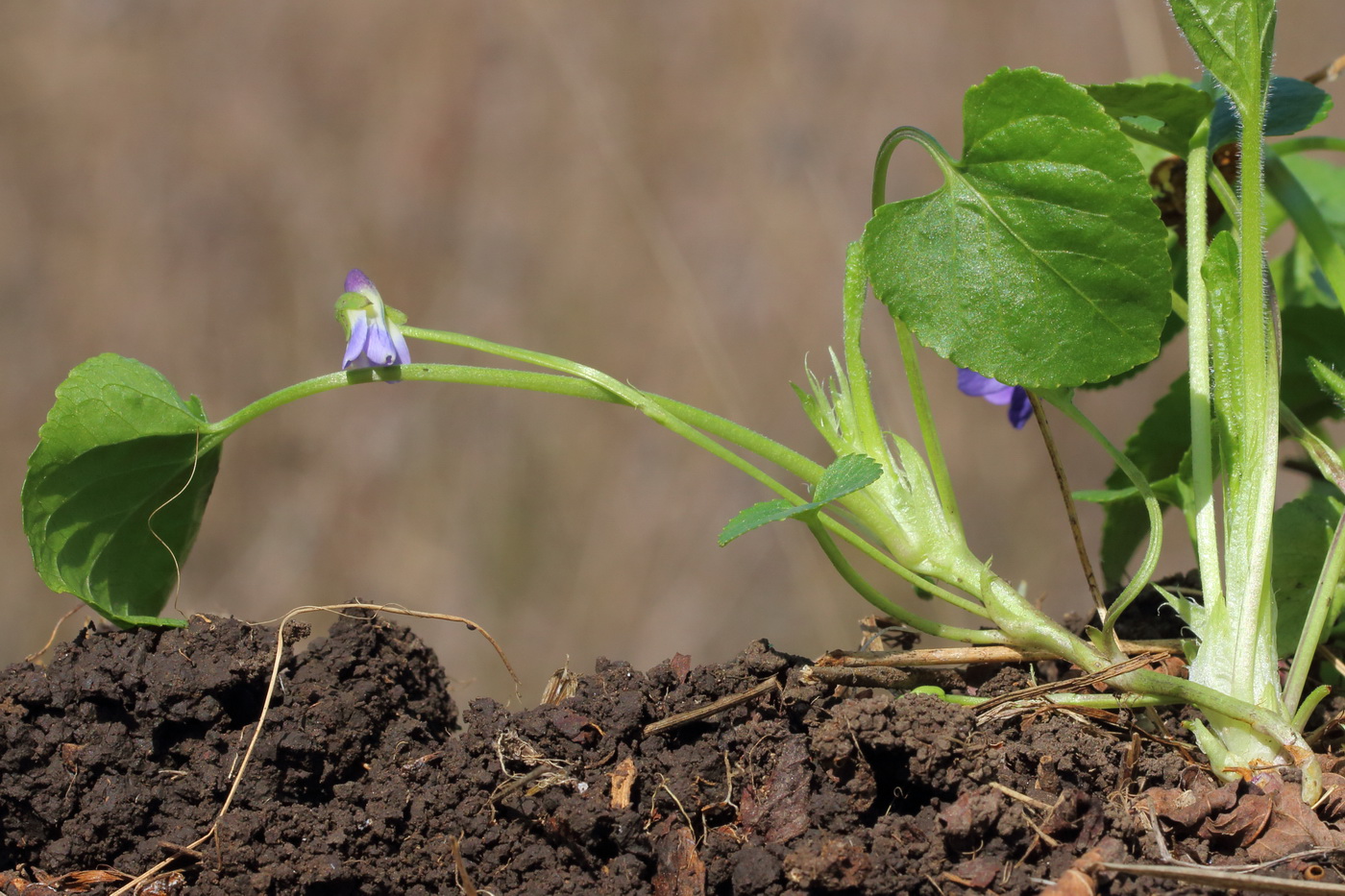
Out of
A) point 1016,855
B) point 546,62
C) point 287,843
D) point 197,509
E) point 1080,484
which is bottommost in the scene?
point 1016,855

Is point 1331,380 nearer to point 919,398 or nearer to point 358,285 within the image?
point 919,398

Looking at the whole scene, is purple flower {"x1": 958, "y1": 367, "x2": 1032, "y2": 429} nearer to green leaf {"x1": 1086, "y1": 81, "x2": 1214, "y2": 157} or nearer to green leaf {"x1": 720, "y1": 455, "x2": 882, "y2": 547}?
green leaf {"x1": 1086, "y1": 81, "x2": 1214, "y2": 157}

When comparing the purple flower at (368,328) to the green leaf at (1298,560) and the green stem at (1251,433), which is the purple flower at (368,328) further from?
the green leaf at (1298,560)

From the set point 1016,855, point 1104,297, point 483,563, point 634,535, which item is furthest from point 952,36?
point 1016,855

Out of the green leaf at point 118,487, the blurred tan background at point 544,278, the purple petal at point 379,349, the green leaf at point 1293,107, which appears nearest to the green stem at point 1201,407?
the green leaf at point 1293,107

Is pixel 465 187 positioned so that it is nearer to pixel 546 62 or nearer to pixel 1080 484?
pixel 546 62

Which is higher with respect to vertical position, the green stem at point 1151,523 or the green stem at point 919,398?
the green stem at point 919,398
